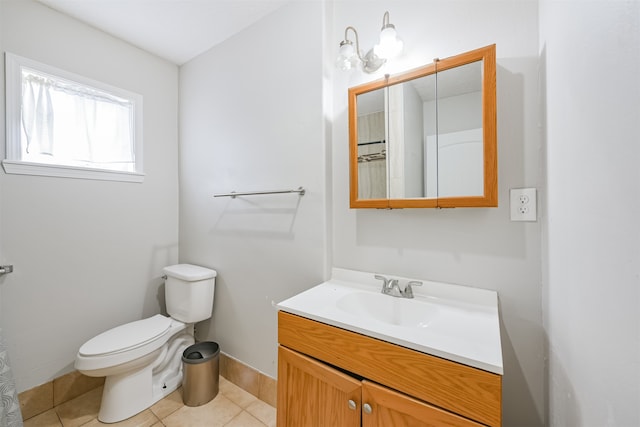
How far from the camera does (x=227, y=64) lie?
1863mm

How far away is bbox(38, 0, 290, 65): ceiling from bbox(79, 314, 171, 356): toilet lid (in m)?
2.01

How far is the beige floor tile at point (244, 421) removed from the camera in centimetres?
143

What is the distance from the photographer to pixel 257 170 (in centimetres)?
168

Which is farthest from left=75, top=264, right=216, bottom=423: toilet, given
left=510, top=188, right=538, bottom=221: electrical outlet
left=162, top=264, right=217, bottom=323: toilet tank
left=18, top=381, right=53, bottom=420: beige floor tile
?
left=510, top=188, right=538, bottom=221: electrical outlet

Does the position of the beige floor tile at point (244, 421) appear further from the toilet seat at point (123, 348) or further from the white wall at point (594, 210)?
the white wall at point (594, 210)

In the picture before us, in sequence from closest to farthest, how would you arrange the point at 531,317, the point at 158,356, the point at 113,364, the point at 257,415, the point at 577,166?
1. the point at 577,166
2. the point at 531,317
3. the point at 113,364
4. the point at 257,415
5. the point at 158,356

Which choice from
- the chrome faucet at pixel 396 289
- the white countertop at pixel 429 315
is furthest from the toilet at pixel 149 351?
the chrome faucet at pixel 396 289

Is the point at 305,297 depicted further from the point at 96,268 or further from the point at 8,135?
the point at 8,135

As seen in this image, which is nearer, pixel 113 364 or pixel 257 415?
pixel 113 364

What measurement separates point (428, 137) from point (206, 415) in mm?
1958

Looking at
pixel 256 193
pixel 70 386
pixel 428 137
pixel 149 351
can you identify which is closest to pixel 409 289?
pixel 428 137

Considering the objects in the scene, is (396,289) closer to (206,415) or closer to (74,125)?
(206,415)

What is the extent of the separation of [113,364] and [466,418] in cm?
167

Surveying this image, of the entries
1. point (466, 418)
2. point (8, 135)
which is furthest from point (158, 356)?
point (466, 418)
